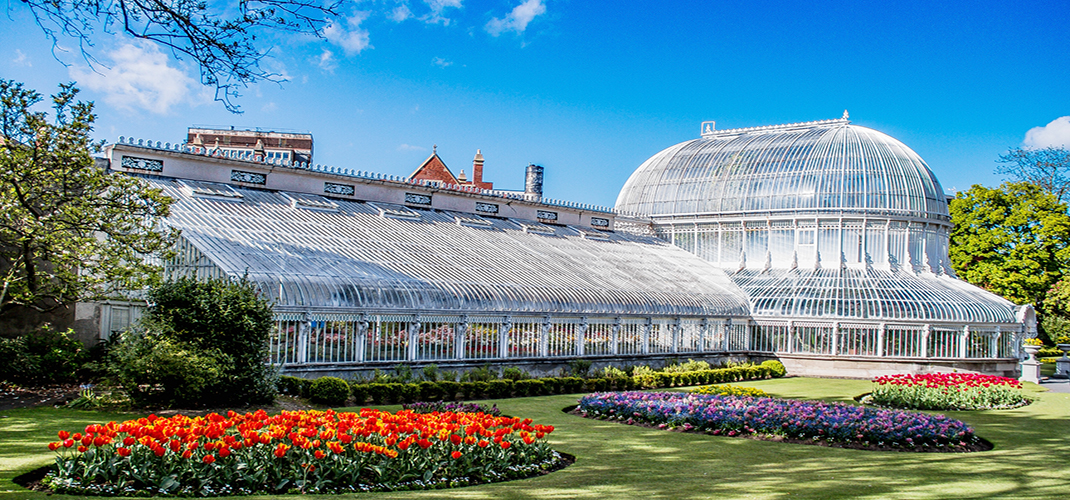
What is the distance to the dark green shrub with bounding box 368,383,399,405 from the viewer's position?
20906mm

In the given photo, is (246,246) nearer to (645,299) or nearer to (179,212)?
(179,212)

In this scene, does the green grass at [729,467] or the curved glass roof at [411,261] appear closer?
the green grass at [729,467]

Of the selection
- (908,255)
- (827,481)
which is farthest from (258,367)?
(908,255)

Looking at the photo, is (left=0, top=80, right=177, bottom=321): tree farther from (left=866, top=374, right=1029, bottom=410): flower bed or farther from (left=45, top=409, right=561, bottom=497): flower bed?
(left=866, top=374, right=1029, bottom=410): flower bed

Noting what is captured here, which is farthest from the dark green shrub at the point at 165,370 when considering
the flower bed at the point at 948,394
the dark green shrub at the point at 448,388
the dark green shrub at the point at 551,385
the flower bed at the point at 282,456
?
the flower bed at the point at 948,394

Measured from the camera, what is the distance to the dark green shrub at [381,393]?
20906 mm

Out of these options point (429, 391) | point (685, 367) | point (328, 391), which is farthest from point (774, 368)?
point (328, 391)

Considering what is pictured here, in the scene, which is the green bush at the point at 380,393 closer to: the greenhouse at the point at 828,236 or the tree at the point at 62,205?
the tree at the point at 62,205

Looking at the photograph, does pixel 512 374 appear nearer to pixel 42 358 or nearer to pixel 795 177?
pixel 42 358

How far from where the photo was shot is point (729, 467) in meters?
13.5

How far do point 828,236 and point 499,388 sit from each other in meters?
22.9

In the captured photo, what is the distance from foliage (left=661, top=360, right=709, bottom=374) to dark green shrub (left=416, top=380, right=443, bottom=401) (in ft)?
33.7

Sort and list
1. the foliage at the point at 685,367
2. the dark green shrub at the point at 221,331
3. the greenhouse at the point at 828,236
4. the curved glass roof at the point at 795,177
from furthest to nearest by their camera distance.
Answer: the curved glass roof at the point at 795,177, the greenhouse at the point at 828,236, the foliage at the point at 685,367, the dark green shrub at the point at 221,331

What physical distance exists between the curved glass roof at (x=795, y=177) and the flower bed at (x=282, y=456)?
32.1 m
